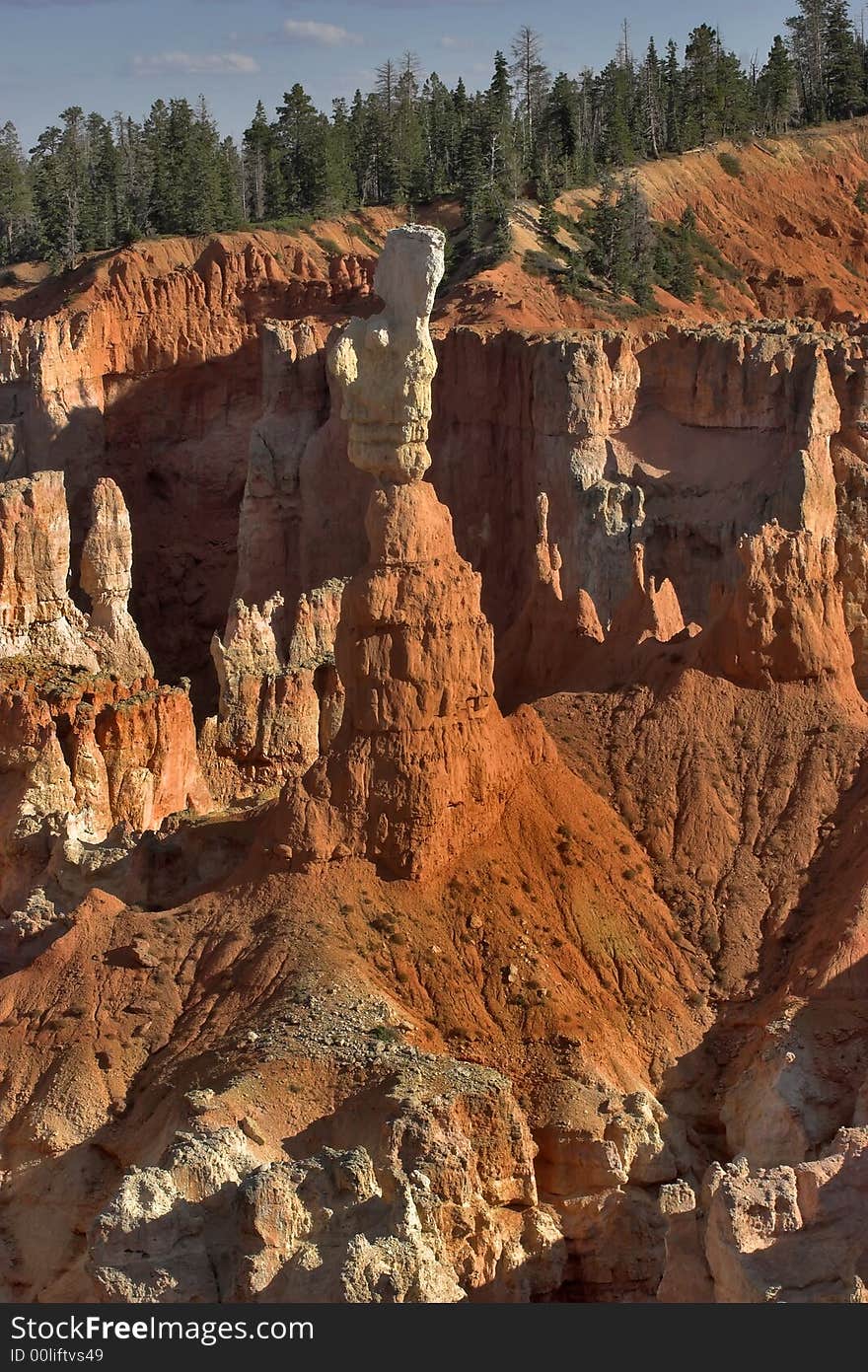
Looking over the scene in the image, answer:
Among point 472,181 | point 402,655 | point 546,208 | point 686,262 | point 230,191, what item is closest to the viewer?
point 402,655

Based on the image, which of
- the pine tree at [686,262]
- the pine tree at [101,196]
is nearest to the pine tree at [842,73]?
the pine tree at [686,262]

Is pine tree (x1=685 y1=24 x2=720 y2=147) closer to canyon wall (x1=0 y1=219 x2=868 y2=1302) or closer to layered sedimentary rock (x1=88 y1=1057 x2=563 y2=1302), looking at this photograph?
canyon wall (x1=0 y1=219 x2=868 y2=1302)

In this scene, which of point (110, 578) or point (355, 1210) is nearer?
point (355, 1210)

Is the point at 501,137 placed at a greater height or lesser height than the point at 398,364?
greater

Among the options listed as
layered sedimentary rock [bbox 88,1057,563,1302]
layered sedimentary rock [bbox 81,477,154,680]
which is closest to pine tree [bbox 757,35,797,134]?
layered sedimentary rock [bbox 81,477,154,680]

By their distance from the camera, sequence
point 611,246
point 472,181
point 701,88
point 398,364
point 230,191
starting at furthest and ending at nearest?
point 701,88
point 230,191
point 472,181
point 611,246
point 398,364

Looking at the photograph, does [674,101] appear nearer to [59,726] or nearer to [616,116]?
[616,116]

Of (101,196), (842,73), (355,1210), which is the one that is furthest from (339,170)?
(355,1210)

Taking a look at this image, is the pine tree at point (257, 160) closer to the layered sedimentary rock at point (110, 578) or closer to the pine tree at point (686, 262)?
the pine tree at point (686, 262)
